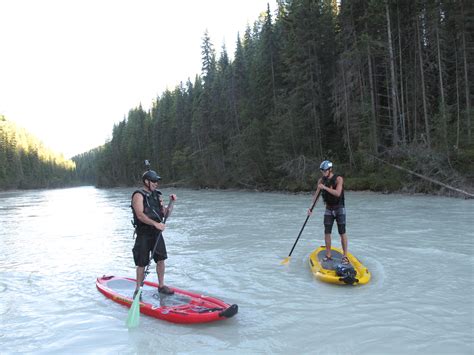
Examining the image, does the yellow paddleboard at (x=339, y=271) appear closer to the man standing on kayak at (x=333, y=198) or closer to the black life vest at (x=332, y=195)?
the man standing on kayak at (x=333, y=198)

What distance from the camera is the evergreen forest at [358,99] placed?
24.0 meters

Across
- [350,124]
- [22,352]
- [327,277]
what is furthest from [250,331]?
[350,124]

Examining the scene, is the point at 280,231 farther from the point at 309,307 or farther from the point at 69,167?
the point at 69,167

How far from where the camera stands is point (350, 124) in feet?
91.6

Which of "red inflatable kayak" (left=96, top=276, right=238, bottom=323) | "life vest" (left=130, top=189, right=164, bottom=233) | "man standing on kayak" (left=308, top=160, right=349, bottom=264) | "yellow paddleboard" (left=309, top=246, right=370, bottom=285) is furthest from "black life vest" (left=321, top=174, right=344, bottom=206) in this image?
"life vest" (left=130, top=189, right=164, bottom=233)

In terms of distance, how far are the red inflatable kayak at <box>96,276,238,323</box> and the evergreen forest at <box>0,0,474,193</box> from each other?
19128 mm

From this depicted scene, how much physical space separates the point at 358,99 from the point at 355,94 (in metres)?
0.76

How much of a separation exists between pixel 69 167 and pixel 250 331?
617 ft

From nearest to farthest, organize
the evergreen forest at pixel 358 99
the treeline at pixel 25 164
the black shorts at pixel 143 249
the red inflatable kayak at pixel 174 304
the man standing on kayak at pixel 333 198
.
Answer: the red inflatable kayak at pixel 174 304 → the black shorts at pixel 143 249 → the man standing on kayak at pixel 333 198 → the evergreen forest at pixel 358 99 → the treeline at pixel 25 164

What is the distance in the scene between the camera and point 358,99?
2948 centimetres

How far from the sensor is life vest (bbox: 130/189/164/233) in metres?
5.96

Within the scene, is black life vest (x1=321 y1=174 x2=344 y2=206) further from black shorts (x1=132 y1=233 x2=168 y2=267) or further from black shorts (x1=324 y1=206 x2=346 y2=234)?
black shorts (x1=132 y1=233 x2=168 y2=267)

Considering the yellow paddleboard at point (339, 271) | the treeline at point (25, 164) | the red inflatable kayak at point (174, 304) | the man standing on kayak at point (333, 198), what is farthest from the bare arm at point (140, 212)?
the treeline at point (25, 164)

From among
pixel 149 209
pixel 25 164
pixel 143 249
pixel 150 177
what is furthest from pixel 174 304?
pixel 25 164
